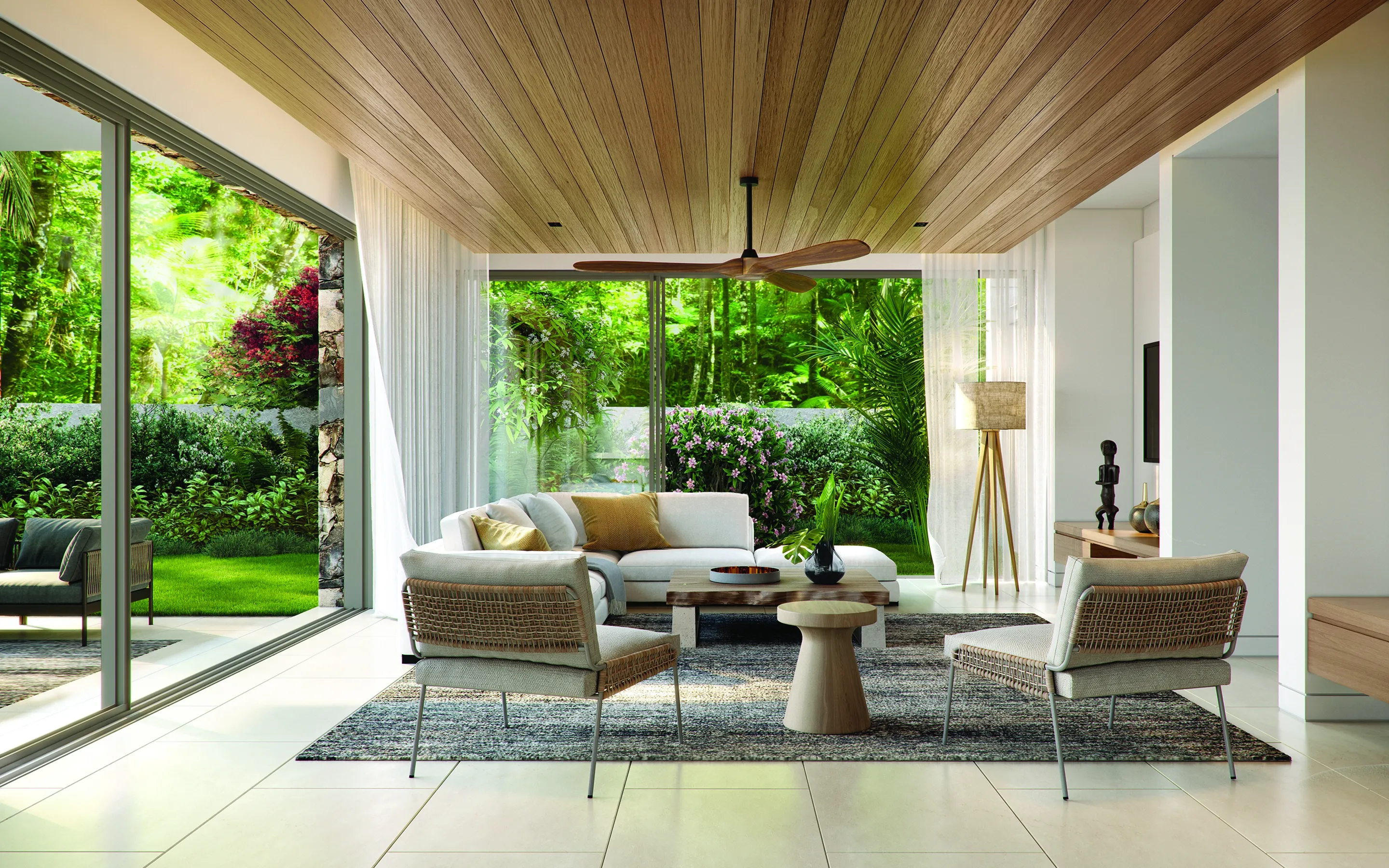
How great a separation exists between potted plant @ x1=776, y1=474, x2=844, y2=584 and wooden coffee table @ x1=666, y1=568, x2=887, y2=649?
0.06m

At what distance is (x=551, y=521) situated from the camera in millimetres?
5895

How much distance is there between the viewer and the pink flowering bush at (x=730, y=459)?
29.7 feet

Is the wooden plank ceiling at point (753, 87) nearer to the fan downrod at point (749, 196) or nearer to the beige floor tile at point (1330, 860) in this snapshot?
the fan downrod at point (749, 196)

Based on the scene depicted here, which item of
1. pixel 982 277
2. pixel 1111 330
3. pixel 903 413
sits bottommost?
pixel 903 413

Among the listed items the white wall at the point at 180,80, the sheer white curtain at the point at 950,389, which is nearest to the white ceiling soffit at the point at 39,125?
the white wall at the point at 180,80

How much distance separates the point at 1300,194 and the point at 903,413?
16.9 feet

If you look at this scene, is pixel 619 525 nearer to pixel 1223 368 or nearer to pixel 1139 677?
pixel 1223 368

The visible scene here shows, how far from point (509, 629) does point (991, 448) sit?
16.4 ft

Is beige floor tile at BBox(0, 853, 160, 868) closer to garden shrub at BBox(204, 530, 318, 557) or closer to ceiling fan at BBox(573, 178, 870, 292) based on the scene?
ceiling fan at BBox(573, 178, 870, 292)

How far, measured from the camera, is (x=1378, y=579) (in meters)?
3.74

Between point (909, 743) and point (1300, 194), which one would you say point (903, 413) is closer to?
point (1300, 194)

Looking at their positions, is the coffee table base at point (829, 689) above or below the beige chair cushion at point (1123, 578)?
below

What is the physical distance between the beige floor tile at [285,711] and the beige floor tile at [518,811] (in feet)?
2.85

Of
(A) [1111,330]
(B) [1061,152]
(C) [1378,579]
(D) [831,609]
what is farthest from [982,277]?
(D) [831,609]
